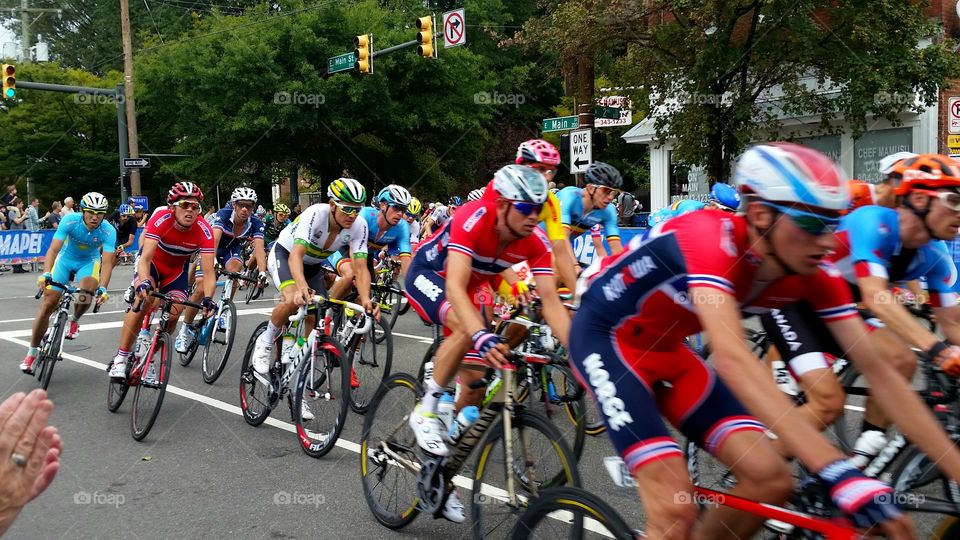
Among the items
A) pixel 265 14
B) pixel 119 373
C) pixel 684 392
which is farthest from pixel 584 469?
Result: pixel 265 14

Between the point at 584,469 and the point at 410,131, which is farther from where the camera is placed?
the point at 410,131

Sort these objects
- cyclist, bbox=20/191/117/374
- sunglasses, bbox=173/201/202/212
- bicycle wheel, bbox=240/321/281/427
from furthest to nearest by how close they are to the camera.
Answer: cyclist, bbox=20/191/117/374
sunglasses, bbox=173/201/202/212
bicycle wheel, bbox=240/321/281/427

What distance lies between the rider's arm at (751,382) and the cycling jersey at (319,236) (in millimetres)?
5243

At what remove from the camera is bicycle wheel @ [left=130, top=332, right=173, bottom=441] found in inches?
283

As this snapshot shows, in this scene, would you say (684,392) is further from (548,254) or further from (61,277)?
(61,277)

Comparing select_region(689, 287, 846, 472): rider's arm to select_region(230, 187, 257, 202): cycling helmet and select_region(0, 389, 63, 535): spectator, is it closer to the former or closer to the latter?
select_region(0, 389, 63, 535): spectator

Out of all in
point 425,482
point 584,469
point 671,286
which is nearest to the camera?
point 671,286

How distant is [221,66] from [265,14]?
4.67m

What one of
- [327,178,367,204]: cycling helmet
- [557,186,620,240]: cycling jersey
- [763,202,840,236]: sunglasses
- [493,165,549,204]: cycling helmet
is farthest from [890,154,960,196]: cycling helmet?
[557,186,620,240]: cycling jersey

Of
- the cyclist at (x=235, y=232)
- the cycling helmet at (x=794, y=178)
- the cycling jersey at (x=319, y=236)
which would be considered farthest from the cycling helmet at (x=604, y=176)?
the cycling helmet at (x=794, y=178)

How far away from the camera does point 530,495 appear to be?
4047 mm

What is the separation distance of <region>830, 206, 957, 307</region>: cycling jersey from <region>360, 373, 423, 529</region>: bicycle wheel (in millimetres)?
2436

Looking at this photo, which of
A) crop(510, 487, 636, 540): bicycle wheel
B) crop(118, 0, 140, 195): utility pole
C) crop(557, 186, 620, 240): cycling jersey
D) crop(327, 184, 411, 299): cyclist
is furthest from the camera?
crop(118, 0, 140, 195): utility pole

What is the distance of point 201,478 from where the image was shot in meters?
6.15
